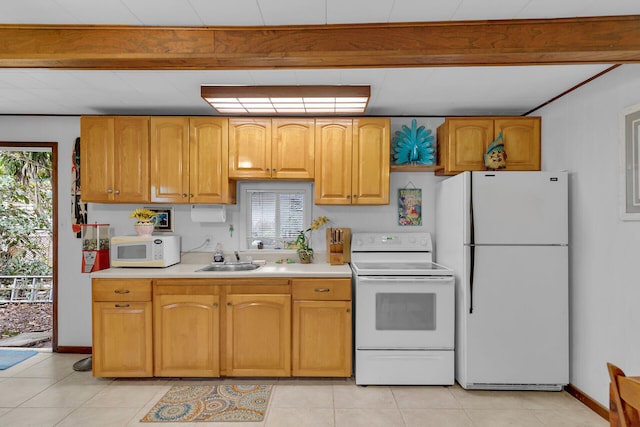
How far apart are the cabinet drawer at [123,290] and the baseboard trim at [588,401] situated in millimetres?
3365

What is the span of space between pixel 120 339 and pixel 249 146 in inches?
75.9

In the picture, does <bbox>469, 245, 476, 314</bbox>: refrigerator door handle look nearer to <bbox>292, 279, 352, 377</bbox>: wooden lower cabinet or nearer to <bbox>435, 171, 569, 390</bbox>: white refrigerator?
<bbox>435, 171, 569, 390</bbox>: white refrigerator

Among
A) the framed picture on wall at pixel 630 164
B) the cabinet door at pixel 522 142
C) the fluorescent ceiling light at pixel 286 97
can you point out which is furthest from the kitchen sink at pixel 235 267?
the framed picture on wall at pixel 630 164

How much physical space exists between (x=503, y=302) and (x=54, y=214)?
4.14 meters

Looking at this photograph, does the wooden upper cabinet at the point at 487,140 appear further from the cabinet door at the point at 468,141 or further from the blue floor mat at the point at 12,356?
the blue floor mat at the point at 12,356

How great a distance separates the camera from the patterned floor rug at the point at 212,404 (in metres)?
2.62

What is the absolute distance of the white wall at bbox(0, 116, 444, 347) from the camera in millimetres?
3754

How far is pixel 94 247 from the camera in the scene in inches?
137

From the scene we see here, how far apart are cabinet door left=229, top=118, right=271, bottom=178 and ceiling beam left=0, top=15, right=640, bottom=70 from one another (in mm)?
1423

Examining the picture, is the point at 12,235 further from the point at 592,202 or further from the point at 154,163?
the point at 592,202

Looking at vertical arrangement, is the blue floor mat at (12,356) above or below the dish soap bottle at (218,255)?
below

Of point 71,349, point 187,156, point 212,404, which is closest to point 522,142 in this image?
point 187,156

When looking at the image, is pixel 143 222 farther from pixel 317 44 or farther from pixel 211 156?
pixel 317 44

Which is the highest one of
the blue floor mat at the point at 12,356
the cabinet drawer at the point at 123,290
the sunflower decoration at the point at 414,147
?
the sunflower decoration at the point at 414,147
